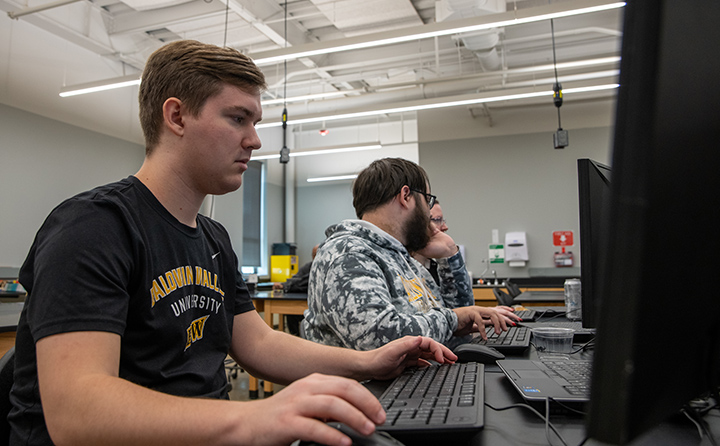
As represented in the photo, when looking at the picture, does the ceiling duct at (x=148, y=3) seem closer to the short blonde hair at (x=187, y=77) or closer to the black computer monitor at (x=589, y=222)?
the short blonde hair at (x=187, y=77)

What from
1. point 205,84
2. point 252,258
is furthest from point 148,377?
point 252,258

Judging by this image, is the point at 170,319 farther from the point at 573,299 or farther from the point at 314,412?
the point at 573,299

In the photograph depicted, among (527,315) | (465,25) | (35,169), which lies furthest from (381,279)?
(35,169)

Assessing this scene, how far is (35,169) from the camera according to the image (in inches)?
190

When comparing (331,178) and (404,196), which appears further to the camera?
(331,178)

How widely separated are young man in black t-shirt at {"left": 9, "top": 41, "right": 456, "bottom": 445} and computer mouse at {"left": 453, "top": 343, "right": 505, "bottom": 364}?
10 cm

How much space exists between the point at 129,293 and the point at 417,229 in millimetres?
1175

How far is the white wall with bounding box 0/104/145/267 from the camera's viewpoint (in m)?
4.55

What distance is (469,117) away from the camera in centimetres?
695

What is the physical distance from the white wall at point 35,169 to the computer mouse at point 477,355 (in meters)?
4.84

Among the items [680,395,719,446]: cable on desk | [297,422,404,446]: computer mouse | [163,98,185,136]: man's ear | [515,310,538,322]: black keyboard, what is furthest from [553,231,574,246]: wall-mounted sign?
[297,422,404,446]: computer mouse

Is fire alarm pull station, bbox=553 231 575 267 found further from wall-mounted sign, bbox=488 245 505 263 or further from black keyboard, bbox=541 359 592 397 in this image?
black keyboard, bbox=541 359 592 397

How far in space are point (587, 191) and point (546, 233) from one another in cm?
571

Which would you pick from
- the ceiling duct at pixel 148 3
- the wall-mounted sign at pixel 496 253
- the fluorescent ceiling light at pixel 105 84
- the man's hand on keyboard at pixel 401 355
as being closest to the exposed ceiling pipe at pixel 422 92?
the ceiling duct at pixel 148 3
